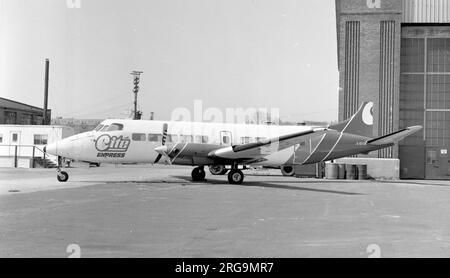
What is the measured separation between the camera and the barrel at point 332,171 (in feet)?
99.1

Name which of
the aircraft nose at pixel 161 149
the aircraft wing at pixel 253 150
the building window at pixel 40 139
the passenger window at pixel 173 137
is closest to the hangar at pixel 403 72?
the aircraft wing at pixel 253 150

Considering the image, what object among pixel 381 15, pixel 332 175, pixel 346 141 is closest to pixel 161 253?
pixel 346 141

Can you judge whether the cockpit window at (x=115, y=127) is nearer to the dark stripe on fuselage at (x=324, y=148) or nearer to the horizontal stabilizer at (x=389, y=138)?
the dark stripe on fuselage at (x=324, y=148)

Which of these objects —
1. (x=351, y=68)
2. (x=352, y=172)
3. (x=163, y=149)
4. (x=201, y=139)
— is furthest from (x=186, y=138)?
(x=351, y=68)

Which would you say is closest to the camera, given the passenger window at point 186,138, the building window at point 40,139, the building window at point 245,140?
the passenger window at point 186,138

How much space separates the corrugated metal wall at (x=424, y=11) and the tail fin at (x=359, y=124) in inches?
382

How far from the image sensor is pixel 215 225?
33.6ft

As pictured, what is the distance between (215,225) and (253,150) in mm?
11782

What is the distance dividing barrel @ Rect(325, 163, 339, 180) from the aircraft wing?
826 cm

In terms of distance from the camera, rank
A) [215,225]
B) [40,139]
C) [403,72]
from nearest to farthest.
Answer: [215,225] < [403,72] < [40,139]

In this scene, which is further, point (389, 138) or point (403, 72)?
point (403, 72)

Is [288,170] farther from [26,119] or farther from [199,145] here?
[26,119]

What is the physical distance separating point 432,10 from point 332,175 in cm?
1296

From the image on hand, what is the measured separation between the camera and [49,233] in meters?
8.73
